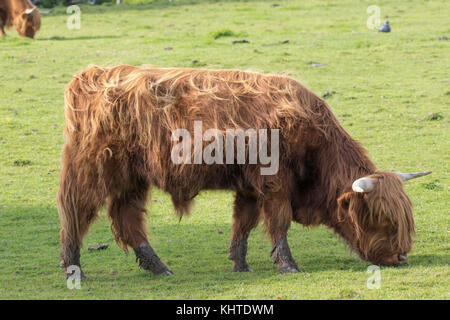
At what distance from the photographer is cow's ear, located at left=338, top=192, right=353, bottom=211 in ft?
19.5

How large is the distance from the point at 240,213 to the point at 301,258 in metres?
0.73

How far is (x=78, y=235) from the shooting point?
240 inches

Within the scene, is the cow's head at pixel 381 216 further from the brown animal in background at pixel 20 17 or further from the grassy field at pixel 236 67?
the brown animal in background at pixel 20 17

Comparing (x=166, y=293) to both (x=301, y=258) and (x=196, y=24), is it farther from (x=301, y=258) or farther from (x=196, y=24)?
(x=196, y=24)

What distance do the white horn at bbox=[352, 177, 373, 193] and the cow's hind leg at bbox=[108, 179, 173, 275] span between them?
64.2 inches

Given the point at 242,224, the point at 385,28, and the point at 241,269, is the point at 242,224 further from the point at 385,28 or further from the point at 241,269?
the point at 385,28

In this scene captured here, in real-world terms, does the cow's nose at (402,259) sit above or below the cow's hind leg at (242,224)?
below

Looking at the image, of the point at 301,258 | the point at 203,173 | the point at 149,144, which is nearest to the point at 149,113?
the point at 149,144

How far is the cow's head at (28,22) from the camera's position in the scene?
16.5 metres

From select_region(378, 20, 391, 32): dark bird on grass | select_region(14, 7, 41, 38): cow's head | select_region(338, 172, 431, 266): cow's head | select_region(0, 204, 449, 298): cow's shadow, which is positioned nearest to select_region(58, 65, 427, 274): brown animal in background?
select_region(338, 172, 431, 266): cow's head

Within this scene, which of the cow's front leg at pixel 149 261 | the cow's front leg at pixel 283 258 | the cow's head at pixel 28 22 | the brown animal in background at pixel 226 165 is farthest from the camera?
the cow's head at pixel 28 22

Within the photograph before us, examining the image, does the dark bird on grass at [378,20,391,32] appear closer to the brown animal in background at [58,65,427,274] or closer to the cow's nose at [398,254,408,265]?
the brown animal in background at [58,65,427,274]

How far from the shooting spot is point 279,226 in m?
6.04

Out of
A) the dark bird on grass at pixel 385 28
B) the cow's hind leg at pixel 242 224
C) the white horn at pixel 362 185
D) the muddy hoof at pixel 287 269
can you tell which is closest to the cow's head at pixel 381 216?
the white horn at pixel 362 185
